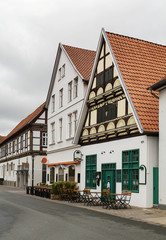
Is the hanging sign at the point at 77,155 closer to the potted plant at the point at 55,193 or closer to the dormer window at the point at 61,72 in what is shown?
the potted plant at the point at 55,193

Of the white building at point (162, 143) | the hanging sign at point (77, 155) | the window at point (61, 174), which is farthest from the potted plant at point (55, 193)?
the white building at point (162, 143)

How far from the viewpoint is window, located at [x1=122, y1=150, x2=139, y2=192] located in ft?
61.9

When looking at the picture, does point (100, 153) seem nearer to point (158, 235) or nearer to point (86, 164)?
point (86, 164)

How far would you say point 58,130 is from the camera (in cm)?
3212

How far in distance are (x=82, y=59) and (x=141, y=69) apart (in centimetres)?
1007

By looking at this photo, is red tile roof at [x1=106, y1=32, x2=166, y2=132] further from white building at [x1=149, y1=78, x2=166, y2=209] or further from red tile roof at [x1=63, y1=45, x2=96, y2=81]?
red tile roof at [x1=63, y1=45, x2=96, y2=81]

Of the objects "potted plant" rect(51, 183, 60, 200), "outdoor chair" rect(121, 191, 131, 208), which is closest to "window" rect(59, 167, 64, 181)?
"potted plant" rect(51, 183, 60, 200)

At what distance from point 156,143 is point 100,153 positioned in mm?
5445

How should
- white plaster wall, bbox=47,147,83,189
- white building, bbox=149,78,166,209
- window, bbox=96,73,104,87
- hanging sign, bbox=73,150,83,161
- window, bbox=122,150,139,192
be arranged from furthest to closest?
1. white plaster wall, bbox=47,147,83,189
2. hanging sign, bbox=73,150,83,161
3. window, bbox=96,73,104,87
4. window, bbox=122,150,139,192
5. white building, bbox=149,78,166,209

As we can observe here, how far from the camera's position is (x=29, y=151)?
41906 millimetres

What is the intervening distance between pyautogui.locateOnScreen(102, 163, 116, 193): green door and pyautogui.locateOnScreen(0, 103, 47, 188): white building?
49.3ft

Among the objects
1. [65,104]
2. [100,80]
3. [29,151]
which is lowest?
[29,151]

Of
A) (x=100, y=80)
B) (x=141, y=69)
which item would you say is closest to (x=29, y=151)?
(x=100, y=80)

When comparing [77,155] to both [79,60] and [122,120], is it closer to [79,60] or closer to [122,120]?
[122,120]
